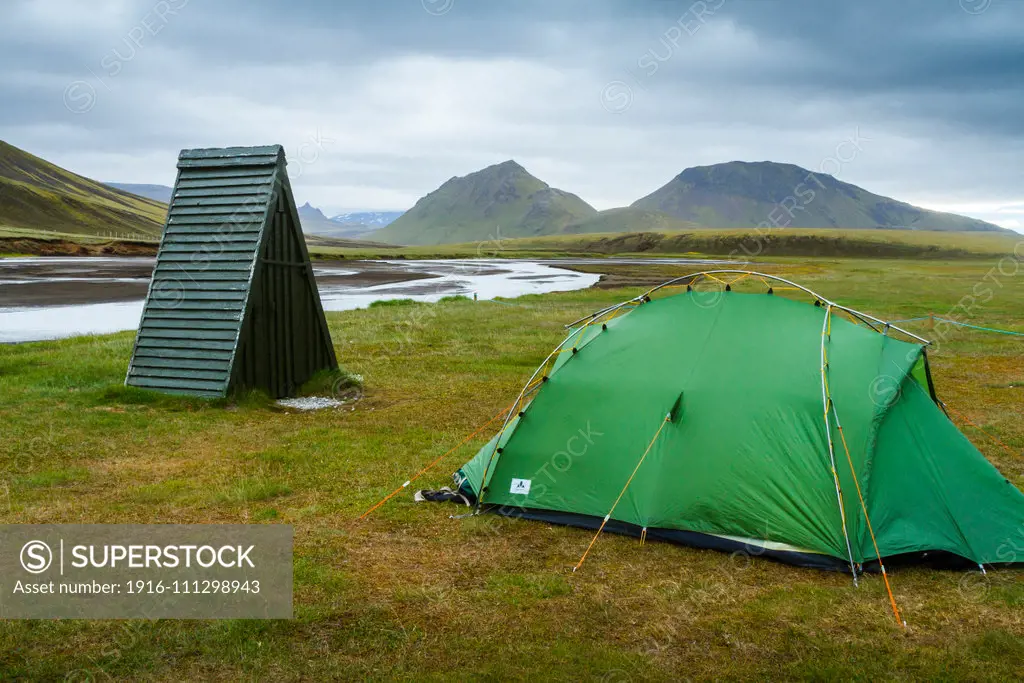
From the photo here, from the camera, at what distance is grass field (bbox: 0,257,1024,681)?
220 inches

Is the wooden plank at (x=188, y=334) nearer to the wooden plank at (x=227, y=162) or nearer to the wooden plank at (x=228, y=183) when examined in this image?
the wooden plank at (x=228, y=183)

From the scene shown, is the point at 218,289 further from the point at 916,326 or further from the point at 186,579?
the point at 916,326

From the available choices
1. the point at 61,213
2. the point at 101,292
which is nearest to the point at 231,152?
the point at 101,292

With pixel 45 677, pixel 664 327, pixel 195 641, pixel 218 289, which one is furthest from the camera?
pixel 218 289

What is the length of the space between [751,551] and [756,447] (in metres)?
1.03

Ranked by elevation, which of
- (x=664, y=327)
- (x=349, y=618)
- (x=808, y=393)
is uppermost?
(x=664, y=327)

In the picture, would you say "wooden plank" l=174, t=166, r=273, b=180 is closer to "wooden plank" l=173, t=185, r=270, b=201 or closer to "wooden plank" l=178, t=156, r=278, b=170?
"wooden plank" l=178, t=156, r=278, b=170

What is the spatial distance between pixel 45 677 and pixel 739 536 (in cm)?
597

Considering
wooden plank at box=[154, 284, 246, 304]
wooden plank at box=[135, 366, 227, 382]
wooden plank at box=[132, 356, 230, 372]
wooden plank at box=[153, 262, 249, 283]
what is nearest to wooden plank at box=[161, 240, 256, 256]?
wooden plank at box=[153, 262, 249, 283]

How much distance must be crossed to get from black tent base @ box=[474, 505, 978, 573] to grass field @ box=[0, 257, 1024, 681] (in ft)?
0.40

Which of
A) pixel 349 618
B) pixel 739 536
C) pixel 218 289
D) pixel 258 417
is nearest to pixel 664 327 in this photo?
pixel 739 536

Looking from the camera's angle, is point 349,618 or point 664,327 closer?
point 349,618

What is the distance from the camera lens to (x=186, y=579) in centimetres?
686

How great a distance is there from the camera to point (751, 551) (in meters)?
7.62
